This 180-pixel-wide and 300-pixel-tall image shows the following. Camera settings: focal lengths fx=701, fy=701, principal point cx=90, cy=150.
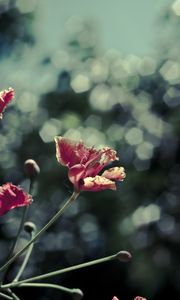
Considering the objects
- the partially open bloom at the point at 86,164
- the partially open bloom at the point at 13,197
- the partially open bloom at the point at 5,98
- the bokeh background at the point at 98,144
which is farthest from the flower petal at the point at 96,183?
the bokeh background at the point at 98,144

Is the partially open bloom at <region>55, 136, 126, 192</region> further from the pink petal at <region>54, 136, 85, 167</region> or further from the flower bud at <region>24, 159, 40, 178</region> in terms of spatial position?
the flower bud at <region>24, 159, 40, 178</region>

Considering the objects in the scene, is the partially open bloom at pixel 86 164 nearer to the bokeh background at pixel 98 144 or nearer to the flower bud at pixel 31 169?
the flower bud at pixel 31 169

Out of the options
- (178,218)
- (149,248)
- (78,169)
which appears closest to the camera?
(78,169)

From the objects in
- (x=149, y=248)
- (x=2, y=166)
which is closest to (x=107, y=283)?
(x=149, y=248)

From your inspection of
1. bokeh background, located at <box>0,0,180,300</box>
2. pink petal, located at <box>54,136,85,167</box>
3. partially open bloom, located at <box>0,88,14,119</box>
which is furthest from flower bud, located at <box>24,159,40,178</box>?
bokeh background, located at <box>0,0,180,300</box>

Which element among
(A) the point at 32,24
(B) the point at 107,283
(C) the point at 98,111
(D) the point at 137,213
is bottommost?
(B) the point at 107,283

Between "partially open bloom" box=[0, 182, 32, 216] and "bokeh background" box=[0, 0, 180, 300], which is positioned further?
"bokeh background" box=[0, 0, 180, 300]

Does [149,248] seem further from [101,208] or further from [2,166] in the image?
[2,166]
